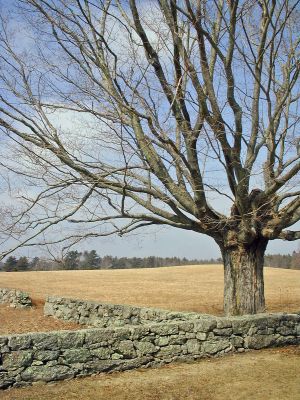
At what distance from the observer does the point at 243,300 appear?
11.6 m

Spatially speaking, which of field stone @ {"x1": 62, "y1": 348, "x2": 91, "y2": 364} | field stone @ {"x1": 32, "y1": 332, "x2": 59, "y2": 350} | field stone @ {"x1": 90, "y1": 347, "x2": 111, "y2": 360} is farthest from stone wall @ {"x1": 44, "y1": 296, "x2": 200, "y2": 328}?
field stone @ {"x1": 32, "y1": 332, "x2": 59, "y2": 350}

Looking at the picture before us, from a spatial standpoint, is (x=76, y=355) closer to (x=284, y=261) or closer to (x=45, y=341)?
(x=45, y=341)

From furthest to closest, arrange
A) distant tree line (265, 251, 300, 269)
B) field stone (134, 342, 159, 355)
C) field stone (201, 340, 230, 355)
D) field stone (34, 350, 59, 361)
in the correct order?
distant tree line (265, 251, 300, 269)
field stone (201, 340, 230, 355)
field stone (134, 342, 159, 355)
field stone (34, 350, 59, 361)

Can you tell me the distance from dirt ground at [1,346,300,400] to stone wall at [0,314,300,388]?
0.69ft

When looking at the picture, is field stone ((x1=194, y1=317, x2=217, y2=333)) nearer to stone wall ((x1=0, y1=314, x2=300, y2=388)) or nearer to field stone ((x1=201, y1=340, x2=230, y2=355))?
stone wall ((x1=0, y1=314, x2=300, y2=388))

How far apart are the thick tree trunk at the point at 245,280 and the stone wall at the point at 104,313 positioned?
4.23 ft

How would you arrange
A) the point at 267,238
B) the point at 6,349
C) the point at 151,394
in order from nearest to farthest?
the point at 151,394
the point at 6,349
the point at 267,238

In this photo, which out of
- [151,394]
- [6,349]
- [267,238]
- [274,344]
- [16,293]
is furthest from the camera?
[16,293]

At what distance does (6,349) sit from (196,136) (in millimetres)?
6463

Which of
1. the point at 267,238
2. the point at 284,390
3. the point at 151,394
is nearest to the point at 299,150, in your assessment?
the point at 267,238

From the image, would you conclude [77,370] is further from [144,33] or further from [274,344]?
[144,33]

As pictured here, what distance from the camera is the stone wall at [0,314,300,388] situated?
729 centimetres

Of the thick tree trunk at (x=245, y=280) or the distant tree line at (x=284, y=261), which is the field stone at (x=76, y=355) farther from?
the distant tree line at (x=284, y=261)

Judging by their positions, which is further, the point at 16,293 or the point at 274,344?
the point at 16,293
